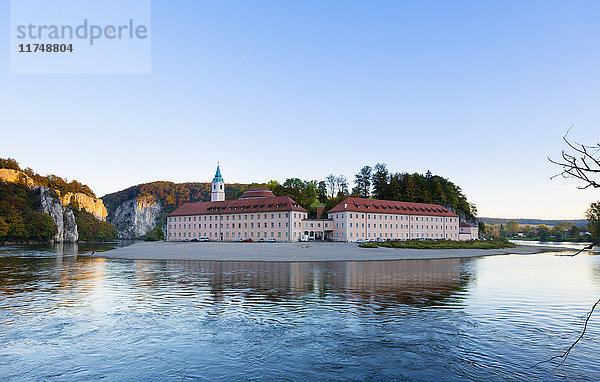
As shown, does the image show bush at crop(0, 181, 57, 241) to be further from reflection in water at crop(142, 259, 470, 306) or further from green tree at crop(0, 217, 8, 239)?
reflection in water at crop(142, 259, 470, 306)

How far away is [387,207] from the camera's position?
401ft

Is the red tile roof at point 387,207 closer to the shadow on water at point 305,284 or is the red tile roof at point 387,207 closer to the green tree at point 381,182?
the green tree at point 381,182

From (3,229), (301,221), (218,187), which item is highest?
(218,187)

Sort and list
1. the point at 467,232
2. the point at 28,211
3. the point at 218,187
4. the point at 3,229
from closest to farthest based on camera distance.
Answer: the point at 3,229, the point at 467,232, the point at 218,187, the point at 28,211

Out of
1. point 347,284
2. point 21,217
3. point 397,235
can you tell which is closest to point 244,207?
point 397,235

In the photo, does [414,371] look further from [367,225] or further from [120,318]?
[367,225]

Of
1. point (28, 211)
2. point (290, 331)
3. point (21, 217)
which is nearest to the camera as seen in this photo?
point (290, 331)

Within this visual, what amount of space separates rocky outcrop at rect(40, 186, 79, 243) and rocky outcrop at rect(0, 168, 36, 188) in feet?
33.0

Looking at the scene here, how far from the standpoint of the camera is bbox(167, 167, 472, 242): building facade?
112 m

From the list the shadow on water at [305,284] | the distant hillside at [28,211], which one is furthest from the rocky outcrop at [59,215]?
the shadow on water at [305,284]

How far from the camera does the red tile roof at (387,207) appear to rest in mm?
112250

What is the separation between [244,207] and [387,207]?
141 feet

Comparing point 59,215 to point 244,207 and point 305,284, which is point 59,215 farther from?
point 305,284

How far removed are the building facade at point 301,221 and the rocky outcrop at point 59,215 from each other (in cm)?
6780
